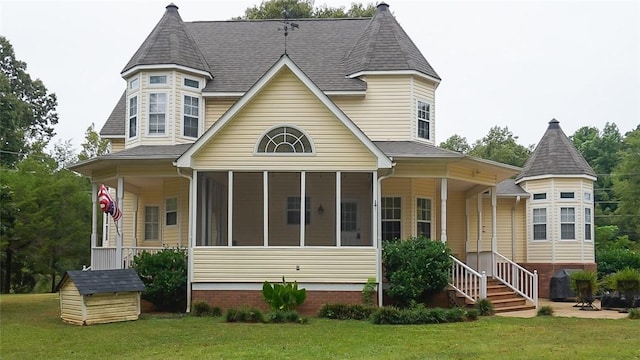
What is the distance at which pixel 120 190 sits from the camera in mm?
20047

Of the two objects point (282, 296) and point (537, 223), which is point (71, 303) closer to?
point (282, 296)

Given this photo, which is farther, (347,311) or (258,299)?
(258,299)

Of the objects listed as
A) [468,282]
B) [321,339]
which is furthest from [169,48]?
[321,339]

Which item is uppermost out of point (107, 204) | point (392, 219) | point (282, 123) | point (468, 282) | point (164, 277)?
point (282, 123)

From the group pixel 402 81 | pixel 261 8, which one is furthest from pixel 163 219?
pixel 261 8

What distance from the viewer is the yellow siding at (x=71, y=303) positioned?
53.7 feet

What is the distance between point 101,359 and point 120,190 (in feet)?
30.0

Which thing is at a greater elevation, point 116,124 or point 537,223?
point 116,124

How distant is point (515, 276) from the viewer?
813 inches

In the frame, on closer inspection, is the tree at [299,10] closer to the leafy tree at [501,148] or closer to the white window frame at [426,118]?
the white window frame at [426,118]

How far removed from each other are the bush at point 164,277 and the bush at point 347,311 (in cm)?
384

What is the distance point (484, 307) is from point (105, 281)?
905 centimetres

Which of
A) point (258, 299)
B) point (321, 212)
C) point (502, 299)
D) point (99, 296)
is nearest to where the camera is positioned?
point (99, 296)

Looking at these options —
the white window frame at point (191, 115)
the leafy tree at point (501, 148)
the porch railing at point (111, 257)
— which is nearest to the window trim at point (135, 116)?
the white window frame at point (191, 115)
